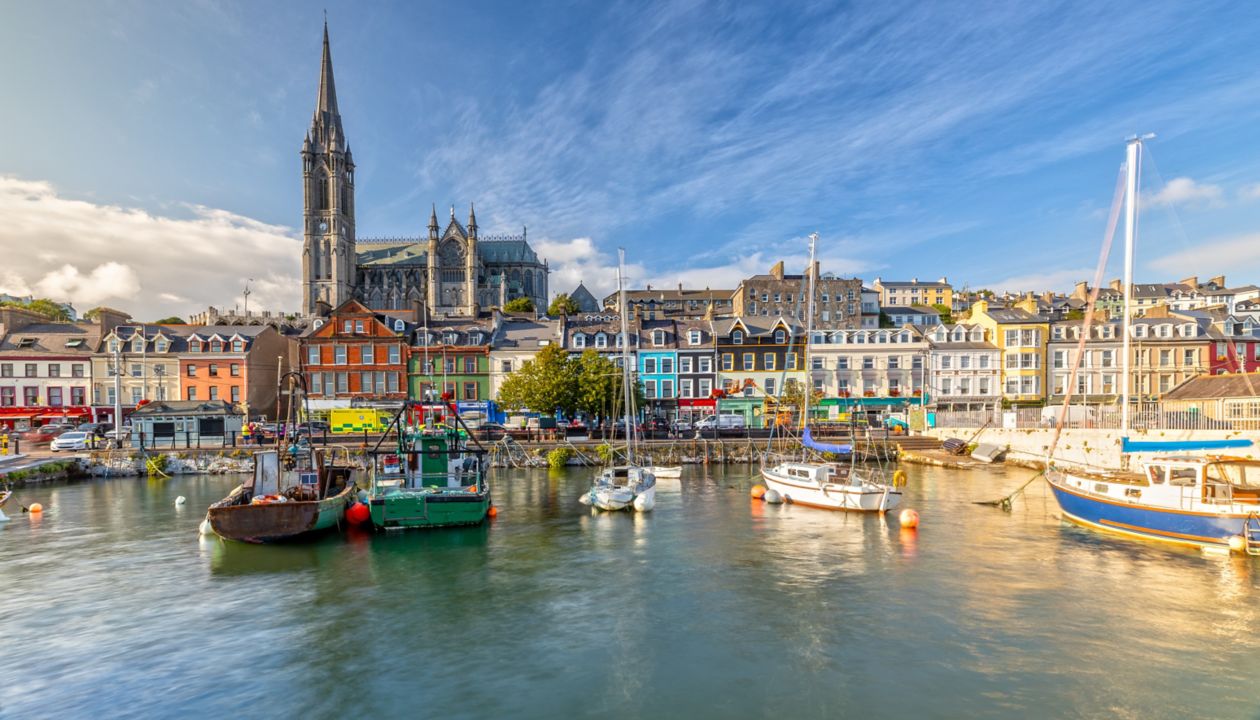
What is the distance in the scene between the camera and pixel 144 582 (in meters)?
23.2

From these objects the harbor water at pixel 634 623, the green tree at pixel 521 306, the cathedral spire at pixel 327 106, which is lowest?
the harbor water at pixel 634 623

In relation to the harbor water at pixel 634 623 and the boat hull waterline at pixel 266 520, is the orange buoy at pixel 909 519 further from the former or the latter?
the boat hull waterline at pixel 266 520

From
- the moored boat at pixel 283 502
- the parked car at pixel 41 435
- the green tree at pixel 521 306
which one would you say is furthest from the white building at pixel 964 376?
the parked car at pixel 41 435

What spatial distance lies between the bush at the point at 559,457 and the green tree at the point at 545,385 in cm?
552

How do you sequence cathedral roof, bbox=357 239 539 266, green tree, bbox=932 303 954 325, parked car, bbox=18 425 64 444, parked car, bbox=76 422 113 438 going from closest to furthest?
parked car, bbox=18 425 64 444
parked car, bbox=76 422 113 438
green tree, bbox=932 303 954 325
cathedral roof, bbox=357 239 539 266

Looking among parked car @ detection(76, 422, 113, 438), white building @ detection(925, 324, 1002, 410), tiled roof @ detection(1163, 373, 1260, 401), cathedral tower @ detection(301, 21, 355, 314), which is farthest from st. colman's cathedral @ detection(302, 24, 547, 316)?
tiled roof @ detection(1163, 373, 1260, 401)

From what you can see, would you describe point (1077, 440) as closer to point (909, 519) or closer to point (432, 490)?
point (909, 519)

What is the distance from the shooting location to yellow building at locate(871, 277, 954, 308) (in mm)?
145000

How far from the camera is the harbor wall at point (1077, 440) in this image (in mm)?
35594

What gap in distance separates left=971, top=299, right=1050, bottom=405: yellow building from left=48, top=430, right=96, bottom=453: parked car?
8637 cm

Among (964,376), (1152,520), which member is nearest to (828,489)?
(1152,520)

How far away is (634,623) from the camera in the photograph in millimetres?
18891

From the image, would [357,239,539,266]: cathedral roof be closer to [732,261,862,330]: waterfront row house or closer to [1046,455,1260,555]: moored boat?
[732,261,862,330]: waterfront row house

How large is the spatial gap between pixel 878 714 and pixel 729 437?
45.6 metres
